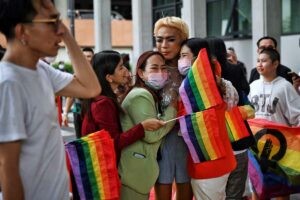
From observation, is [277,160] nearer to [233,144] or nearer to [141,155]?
[233,144]

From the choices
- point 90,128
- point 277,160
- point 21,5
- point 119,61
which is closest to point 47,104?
point 21,5

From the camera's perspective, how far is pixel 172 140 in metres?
3.95

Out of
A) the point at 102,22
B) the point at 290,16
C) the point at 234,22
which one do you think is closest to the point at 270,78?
the point at 290,16

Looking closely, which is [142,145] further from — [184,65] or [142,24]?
[142,24]

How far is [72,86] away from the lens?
99.7 inches

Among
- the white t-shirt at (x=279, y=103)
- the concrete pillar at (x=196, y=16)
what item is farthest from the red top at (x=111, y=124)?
the concrete pillar at (x=196, y=16)

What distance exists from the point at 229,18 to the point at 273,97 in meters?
10.2

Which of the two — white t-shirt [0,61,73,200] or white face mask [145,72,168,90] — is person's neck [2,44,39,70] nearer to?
white t-shirt [0,61,73,200]

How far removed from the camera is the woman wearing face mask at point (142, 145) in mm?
3701

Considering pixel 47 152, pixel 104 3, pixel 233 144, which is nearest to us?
pixel 47 152

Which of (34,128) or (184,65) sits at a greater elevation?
(184,65)

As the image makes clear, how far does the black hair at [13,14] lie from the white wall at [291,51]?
10.3 meters

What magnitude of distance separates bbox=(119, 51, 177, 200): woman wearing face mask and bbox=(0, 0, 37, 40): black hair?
5.30ft

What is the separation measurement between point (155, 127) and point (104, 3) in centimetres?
A: 1460
